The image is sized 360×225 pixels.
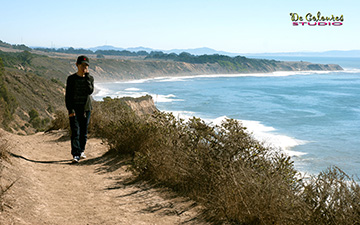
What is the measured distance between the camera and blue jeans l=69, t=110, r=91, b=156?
7.09 m

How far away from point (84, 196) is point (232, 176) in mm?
2022

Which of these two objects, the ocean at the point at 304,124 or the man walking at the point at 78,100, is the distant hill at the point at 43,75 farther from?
the ocean at the point at 304,124

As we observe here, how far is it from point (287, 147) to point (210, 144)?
93.5 feet

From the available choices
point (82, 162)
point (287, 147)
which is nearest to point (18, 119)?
point (287, 147)

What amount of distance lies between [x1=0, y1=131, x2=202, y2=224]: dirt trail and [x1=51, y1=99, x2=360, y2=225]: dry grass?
34cm

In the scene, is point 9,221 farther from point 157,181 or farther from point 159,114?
point 159,114

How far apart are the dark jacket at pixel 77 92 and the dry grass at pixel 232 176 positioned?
48.8 inches

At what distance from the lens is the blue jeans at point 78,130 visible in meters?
7.09

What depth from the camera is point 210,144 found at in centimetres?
561

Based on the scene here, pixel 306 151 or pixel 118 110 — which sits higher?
pixel 118 110

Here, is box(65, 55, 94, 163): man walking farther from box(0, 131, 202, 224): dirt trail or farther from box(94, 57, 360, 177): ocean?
box(94, 57, 360, 177): ocean

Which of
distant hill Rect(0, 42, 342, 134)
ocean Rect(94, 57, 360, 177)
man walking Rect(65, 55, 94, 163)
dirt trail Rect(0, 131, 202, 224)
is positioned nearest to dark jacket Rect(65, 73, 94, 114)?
man walking Rect(65, 55, 94, 163)

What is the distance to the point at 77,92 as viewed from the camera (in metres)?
6.98

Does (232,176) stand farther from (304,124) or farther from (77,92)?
(304,124)
